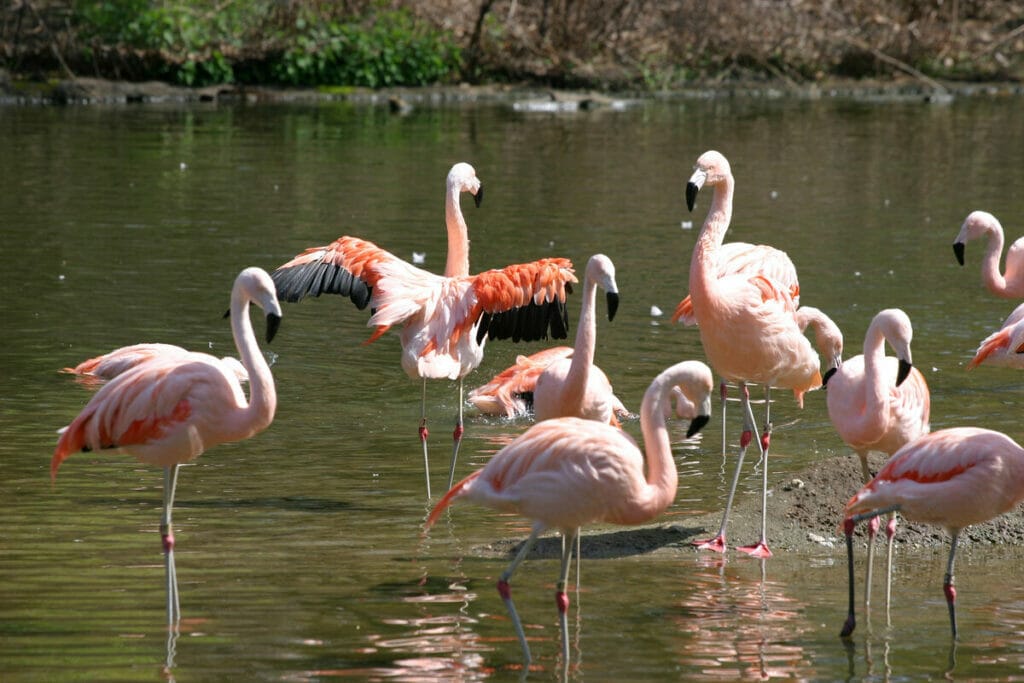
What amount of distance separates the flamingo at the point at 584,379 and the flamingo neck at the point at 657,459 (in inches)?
30.0

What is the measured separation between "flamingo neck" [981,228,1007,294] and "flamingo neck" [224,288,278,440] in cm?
423

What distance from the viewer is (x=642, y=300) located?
10070 mm

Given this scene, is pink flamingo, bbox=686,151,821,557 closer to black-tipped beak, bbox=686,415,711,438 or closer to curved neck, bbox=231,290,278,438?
black-tipped beak, bbox=686,415,711,438

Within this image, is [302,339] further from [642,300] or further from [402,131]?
[402,131]

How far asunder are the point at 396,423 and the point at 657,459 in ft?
9.82

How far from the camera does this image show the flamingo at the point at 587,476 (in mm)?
4527

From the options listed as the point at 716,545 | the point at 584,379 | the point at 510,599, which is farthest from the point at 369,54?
the point at 510,599

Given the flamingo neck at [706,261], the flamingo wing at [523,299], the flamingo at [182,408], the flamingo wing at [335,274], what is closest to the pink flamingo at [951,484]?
the flamingo neck at [706,261]

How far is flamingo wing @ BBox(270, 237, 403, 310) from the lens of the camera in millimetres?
6684

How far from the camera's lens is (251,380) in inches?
185

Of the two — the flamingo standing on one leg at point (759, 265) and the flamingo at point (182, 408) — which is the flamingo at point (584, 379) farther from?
the flamingo at point (182, 408)

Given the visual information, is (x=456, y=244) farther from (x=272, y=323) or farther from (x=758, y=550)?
(x=272, y=323)

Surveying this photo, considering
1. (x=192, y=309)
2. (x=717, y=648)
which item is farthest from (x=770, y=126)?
(x=717, y=648)

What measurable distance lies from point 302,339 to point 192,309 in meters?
0.90
